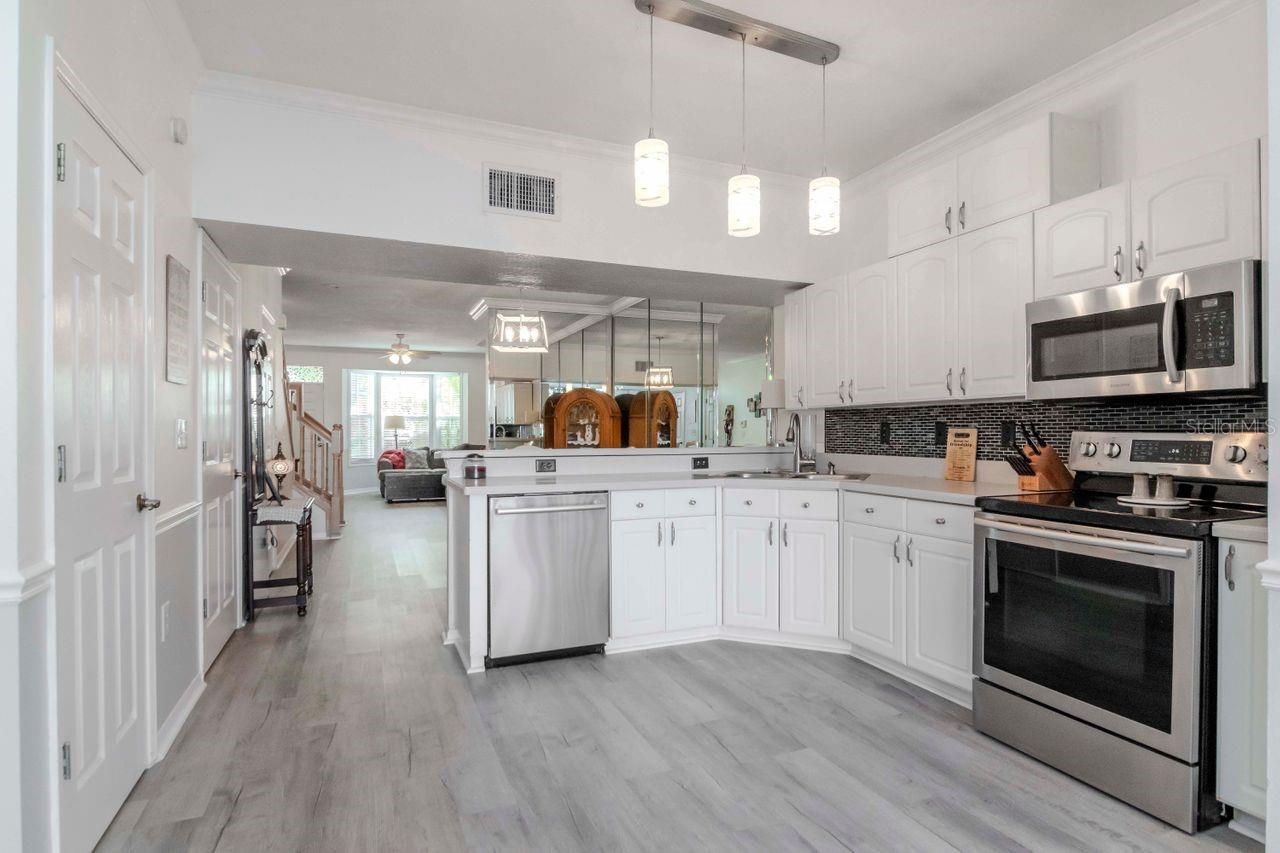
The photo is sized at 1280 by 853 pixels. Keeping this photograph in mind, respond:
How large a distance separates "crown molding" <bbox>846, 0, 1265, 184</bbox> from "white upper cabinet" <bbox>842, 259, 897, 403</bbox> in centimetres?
69

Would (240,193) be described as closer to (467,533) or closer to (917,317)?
(467,533)

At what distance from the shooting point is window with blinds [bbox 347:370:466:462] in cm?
1224

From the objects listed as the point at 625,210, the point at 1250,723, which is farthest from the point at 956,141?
the point at 1250,723

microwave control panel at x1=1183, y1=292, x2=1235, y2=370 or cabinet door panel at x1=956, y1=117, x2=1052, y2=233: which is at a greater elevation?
cabinet door panel at x1=956, y1=117, x2=1052, y2=233

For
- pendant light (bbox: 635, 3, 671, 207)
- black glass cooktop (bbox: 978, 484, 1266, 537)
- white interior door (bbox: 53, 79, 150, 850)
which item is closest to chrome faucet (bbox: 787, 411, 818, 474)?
black glass cooktop (bbox: 978, 484, 1266, 537)

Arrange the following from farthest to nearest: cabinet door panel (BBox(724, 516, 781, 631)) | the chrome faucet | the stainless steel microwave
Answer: the chrome faucet
cabinet door panel (BBox(724, 516, 781, 631))
the stainless steel microwave

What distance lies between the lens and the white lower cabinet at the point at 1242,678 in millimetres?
1874

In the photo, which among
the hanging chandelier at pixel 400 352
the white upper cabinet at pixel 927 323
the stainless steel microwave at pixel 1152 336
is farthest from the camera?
the hanging chandelier at pixel 400 352

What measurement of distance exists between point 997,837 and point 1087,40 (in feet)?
9.45

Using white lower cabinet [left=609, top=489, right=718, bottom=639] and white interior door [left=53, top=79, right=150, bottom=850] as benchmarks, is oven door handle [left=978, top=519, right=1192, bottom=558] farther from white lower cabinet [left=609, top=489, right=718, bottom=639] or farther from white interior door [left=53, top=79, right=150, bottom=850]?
white interior door [left=53, top=79, right=150, bottom=850]

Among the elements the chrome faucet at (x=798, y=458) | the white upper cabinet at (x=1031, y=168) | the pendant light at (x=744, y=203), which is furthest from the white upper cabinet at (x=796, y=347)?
the pendant light at (x=744, y=203)

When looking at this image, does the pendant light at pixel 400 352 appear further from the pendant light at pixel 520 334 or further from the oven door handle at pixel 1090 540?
the oven door handle at pixel 1090 540

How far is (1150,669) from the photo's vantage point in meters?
2.05

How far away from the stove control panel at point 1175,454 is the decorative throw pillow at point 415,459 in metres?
9.99
